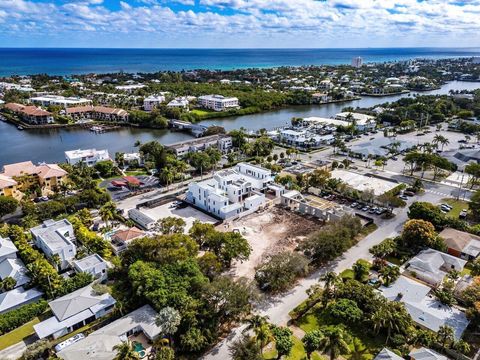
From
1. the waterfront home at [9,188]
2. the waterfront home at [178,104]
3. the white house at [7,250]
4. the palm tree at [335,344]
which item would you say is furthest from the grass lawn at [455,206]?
the waterfront home at [178,104]

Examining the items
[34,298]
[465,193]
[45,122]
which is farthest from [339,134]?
[45,122]

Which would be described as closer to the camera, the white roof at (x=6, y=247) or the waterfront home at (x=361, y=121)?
the white roof at (x=6, y=247)

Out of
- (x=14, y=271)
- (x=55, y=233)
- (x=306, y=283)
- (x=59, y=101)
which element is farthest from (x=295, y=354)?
(x=59, y=101)

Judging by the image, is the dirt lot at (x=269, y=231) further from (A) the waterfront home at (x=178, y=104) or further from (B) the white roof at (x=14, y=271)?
(A) the waterfront home at (x=178, y=104)

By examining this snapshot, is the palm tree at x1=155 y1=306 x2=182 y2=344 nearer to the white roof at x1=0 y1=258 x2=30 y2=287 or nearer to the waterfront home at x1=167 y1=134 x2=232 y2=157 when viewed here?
the white roof at x1=0 y1=258 x2=30 y2=287

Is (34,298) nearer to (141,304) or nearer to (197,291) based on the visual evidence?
(141,304)

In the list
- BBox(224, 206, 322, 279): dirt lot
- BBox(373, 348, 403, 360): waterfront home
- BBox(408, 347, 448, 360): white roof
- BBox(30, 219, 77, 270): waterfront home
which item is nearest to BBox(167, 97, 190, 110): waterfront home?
BBox(224, 206, 322, 279): dirt lot

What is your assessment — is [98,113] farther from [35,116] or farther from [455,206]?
[455,206]
